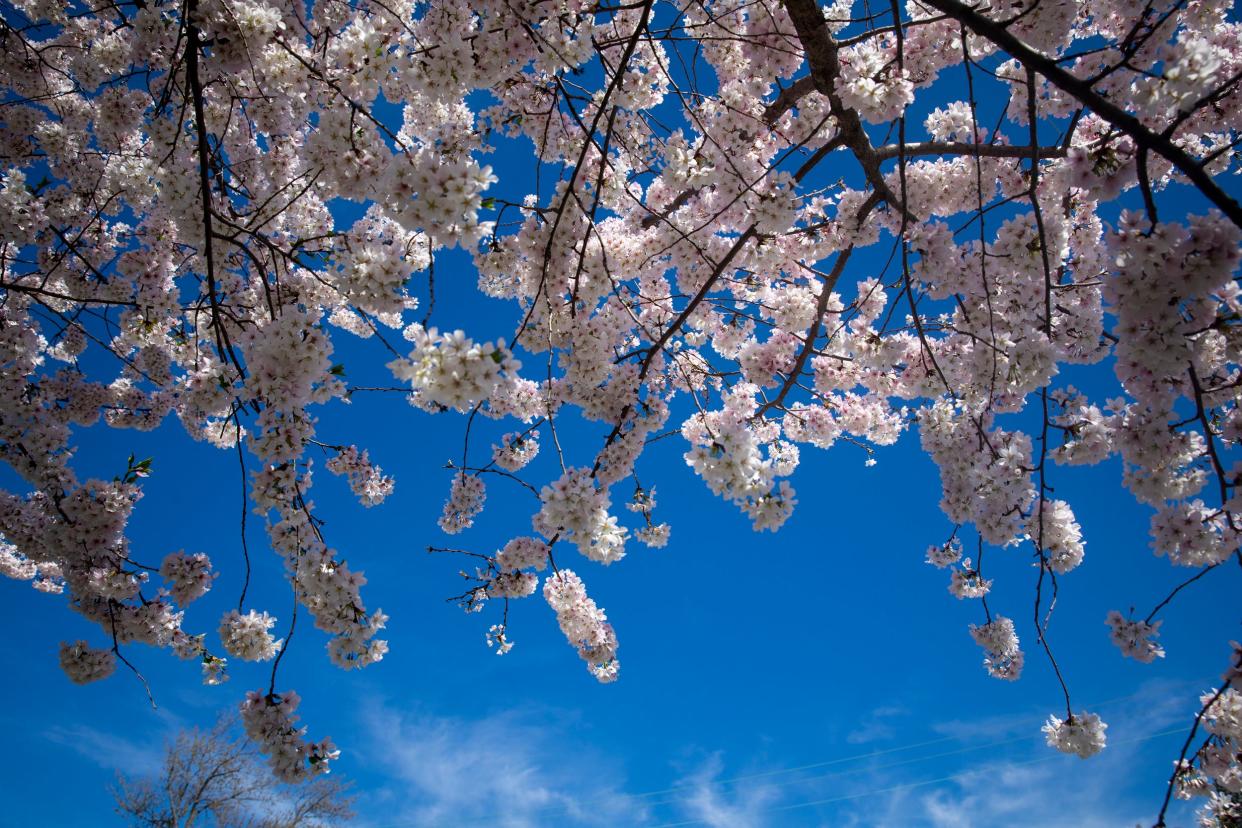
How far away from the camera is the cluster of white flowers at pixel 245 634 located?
156 inches

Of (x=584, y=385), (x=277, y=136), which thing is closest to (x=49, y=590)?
(x=277, y=136)

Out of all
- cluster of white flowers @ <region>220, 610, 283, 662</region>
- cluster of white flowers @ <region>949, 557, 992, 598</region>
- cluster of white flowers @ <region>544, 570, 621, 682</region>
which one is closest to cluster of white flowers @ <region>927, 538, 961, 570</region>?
cluster of white flowers @ <region>949, 557, 992, 598</region>

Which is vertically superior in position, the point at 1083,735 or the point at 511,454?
the point at 511,454

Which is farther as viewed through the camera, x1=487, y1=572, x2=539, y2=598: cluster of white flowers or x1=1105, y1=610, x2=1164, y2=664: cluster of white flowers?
x1=487, y1=572, x2=539, y2=598: cluster of white flowers

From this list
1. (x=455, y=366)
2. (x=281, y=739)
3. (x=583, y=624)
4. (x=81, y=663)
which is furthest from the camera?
(x=81, y=663)

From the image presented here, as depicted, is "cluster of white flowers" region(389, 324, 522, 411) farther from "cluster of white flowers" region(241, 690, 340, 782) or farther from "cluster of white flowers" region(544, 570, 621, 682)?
"cluster of white flowers" region(544, 570, 621, 682)

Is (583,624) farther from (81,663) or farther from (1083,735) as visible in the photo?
(81,663)

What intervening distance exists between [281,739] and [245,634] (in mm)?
1276

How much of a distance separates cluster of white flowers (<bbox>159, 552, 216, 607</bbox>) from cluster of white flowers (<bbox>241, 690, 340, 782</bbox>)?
173 cm

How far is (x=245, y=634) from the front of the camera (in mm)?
3975

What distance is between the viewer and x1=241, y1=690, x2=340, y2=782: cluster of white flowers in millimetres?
2963

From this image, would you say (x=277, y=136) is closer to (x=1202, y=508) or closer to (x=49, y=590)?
(x=1202, y=508)

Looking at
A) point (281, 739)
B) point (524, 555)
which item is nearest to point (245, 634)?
point (281, 739)

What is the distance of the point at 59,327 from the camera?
15.3 ft
